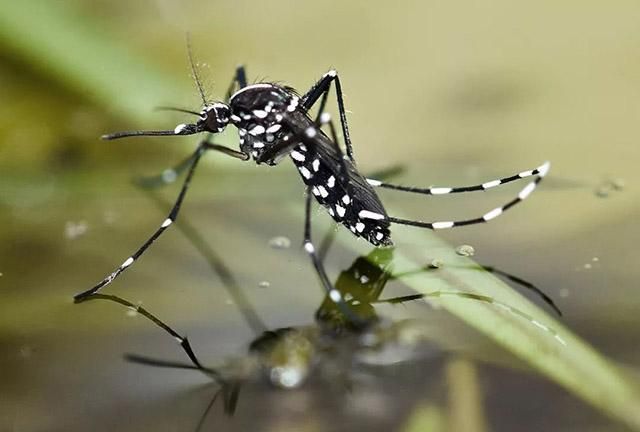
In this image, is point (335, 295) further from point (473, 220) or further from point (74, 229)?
point (74, 229)

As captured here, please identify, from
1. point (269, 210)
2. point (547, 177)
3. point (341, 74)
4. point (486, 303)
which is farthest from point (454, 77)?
point (486, 303)

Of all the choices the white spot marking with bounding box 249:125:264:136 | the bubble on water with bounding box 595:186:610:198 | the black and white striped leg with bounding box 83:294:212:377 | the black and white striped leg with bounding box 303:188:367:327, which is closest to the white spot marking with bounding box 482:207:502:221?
the bubble on water with bounding box 595:186:610:198

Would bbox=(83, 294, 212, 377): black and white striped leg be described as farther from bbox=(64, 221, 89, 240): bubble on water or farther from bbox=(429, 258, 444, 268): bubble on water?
bbox=(429, 258, 444, 268): bubble on water

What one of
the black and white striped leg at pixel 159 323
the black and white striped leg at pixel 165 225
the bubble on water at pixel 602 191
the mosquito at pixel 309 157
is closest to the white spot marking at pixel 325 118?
the mosquito at pixel 309 157

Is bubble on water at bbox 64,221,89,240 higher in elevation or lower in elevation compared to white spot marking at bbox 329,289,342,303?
higher

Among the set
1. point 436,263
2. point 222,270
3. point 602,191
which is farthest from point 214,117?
point 602,191

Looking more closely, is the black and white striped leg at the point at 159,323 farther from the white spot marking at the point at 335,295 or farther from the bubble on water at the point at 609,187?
the bubble on water at the point at 609,187
